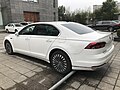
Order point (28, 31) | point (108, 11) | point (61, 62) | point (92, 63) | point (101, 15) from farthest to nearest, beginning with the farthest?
point (101, 15) < point (108, 11) < point (28, 31) < point (61, 62) < point (92, 63)

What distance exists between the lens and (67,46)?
3.07m

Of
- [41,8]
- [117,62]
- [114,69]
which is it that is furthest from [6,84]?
[41,8]

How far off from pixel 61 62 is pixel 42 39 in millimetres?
922

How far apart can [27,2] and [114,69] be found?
2183 cm

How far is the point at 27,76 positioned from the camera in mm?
3268

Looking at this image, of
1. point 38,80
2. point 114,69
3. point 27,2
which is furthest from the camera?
point 27,2

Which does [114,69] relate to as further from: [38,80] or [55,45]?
[38,80]

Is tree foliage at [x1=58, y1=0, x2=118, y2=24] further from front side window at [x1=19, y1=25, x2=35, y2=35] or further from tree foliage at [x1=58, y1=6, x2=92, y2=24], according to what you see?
front side window at [x1=19, y1=25, x2=35, y2=35]

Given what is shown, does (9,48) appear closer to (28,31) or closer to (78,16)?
(28,31)

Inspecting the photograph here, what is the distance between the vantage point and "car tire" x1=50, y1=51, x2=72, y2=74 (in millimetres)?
3188

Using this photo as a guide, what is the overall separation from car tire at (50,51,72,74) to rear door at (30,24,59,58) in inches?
13.7

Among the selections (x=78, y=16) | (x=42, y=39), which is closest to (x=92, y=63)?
(x=42, y=39)

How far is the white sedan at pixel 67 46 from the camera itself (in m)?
2.85

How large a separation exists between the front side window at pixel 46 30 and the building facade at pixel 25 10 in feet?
59.4
